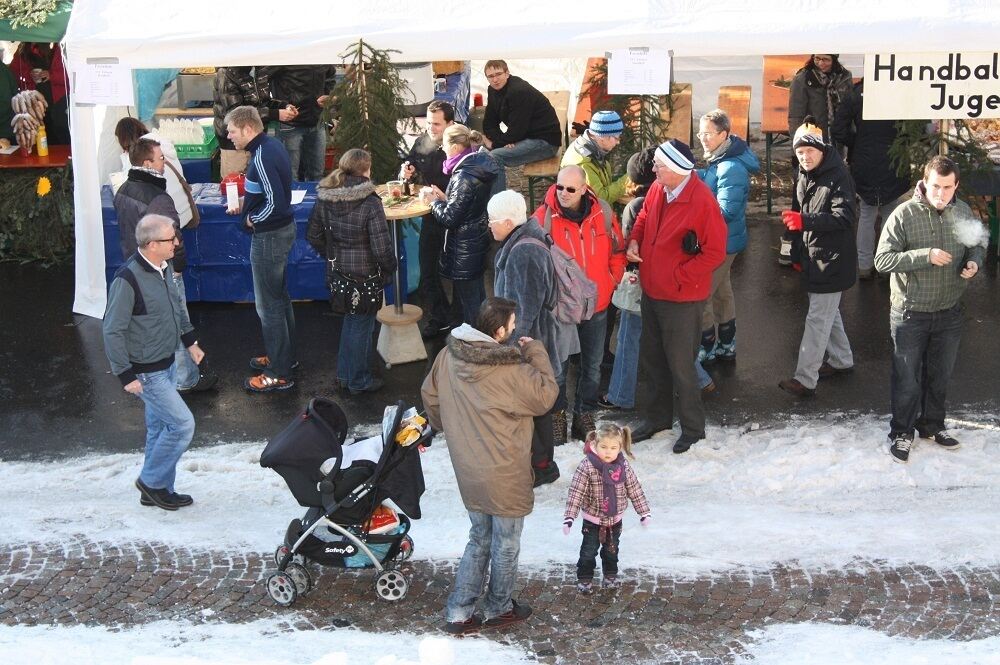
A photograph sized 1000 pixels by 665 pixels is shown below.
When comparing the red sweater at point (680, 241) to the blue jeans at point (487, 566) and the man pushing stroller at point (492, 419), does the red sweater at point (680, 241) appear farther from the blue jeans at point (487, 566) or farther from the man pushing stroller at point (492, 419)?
the blue jeans at point (487, 566)

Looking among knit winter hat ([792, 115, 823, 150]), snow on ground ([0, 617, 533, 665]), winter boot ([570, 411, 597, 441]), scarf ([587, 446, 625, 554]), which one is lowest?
snow on ground ([0, 617, 533, 665])

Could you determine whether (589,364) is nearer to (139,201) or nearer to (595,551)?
(595,551)

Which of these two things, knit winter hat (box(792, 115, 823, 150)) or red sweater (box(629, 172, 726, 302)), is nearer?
red sweater (box(629, 172, 726, 302))

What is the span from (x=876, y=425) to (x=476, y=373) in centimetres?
369

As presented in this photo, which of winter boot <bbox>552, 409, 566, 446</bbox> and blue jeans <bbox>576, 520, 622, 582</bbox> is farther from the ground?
winter boot <bbox>552, 409, 566, 446</bbox>

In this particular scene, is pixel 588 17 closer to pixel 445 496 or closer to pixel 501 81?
pixel 501 81

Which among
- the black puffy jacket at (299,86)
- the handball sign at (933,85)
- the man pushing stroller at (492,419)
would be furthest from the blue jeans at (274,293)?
the handball sign at (933,85)

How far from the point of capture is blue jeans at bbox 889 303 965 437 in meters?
7.52

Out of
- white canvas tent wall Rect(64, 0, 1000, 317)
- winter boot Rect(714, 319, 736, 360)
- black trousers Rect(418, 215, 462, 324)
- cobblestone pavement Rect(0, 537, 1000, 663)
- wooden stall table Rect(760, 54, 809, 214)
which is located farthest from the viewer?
wooden stall table Rect(760, 54, 809, 214)

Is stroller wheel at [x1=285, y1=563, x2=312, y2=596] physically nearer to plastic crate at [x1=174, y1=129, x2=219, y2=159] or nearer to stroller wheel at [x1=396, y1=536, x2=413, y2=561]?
stroller wheel at [x1=396, y1=536, x2=413, y2=561]

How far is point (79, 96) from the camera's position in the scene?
9305mm

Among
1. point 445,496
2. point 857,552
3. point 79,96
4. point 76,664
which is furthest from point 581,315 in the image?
point 79,96

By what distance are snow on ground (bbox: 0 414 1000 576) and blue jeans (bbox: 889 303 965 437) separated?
0.64ft

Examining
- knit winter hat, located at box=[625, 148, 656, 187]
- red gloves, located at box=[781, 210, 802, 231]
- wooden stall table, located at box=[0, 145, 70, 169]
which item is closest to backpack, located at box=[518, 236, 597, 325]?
knit winter hat, located at box=[625, 148, 656, 187]
